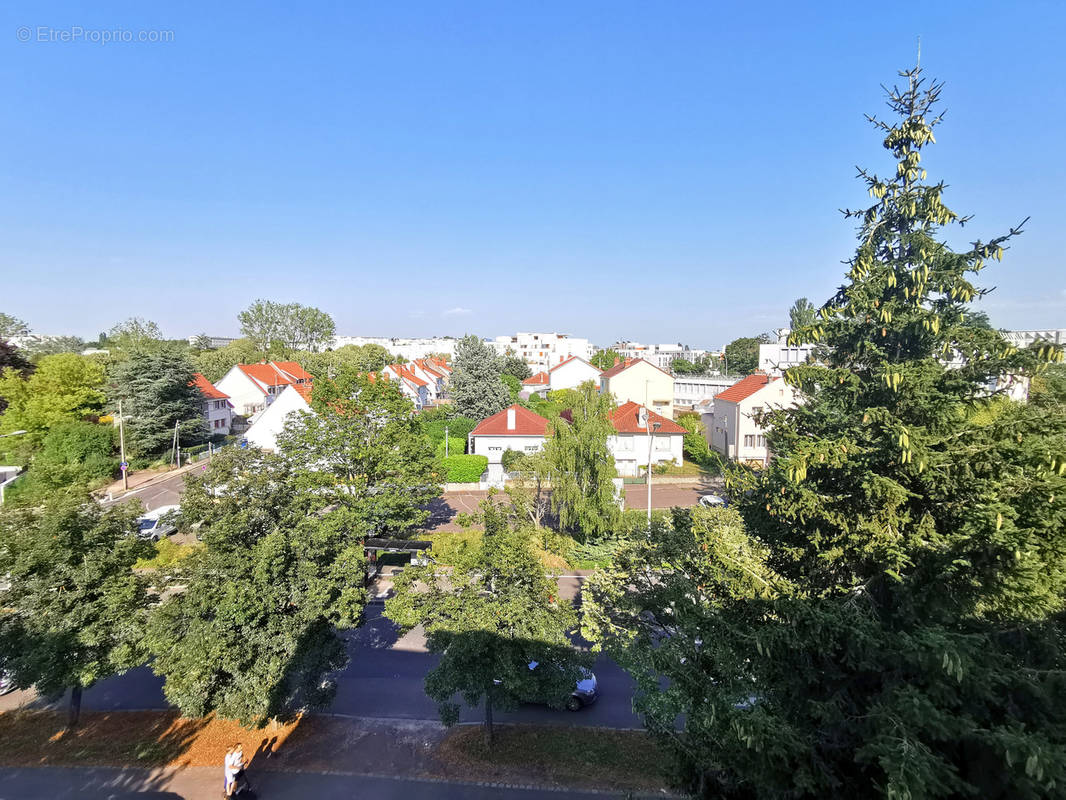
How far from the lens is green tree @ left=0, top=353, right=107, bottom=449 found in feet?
125

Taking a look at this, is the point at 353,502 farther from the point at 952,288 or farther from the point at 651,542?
the point at 952,288

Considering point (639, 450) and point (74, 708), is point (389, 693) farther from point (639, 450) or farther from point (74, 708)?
point (639, 450)

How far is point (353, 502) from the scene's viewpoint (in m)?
17.7

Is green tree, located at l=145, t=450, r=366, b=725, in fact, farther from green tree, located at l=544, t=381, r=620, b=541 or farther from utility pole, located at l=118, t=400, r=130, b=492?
utility pole, located at l=118, t=400, r=130, b=492

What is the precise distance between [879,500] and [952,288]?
3.24 metres

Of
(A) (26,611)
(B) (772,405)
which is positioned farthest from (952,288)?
(A) (26,611)

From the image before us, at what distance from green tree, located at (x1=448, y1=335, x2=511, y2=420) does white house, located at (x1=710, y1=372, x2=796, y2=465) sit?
20.8 metres

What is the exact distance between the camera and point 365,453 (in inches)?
732

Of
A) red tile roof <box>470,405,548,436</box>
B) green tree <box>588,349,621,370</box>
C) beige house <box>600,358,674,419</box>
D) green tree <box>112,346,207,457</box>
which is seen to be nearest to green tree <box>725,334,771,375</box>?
green tree <box>588,349,621,370</box>

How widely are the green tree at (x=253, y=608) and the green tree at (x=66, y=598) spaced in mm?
1175

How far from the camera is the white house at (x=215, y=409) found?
159ft

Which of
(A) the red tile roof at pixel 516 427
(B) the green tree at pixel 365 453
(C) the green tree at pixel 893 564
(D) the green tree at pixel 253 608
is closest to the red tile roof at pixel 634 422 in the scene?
(A) the red tile roof at pixel 516 427

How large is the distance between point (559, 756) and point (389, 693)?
5.37 m

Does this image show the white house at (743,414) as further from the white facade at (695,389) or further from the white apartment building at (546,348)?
the white apartment building at (546,348)
